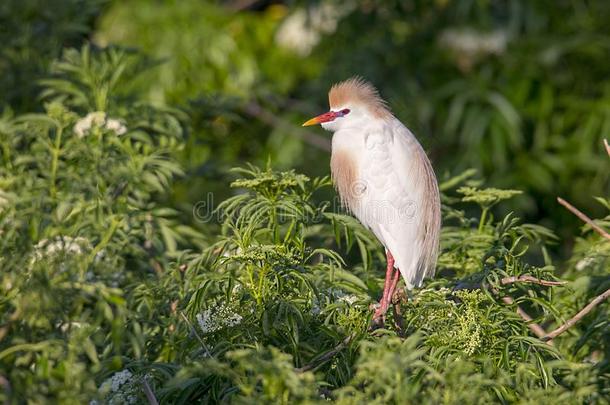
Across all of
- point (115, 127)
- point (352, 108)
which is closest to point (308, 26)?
point (115, 127)

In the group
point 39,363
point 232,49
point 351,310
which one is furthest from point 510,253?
point 232,49

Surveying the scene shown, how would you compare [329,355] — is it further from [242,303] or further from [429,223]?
[429,223]

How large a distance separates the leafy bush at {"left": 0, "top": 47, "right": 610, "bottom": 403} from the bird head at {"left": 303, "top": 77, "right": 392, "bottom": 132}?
0.37 meters

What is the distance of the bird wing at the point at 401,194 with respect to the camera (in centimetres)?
317

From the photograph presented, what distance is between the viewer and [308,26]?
6270mm

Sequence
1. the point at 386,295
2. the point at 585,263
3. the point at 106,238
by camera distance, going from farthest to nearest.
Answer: the point at 585,263 → the point at 106,238 → the point at 386,295

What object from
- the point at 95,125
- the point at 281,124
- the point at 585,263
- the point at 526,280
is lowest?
the point at 281,124

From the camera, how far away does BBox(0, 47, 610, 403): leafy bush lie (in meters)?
2.09

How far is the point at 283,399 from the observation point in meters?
2.01

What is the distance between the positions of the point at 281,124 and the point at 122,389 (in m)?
4.05

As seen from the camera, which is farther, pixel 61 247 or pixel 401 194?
pixel 401 194

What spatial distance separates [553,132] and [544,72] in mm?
395

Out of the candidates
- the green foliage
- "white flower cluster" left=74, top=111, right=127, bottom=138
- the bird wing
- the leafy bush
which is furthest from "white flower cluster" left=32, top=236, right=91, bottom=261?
the green foliage

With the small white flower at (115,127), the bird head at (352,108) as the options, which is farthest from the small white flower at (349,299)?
the small white flower at (115,127)
